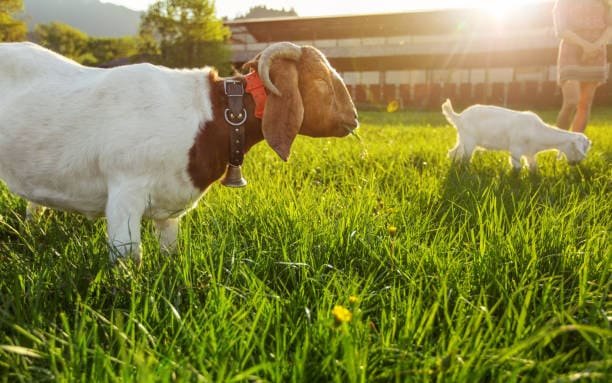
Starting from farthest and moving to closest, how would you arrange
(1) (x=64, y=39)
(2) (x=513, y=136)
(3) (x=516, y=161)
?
1. (1) (x=64, y=39)
2. (2) (x=513, y=136)
3. (3) (x=516, y=161)

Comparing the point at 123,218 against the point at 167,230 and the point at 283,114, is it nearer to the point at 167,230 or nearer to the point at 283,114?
the point at 167,230

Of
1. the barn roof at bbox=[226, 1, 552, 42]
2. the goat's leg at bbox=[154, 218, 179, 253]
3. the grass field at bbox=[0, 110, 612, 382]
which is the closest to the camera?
the grass field at bbox=[0, 110, 612, 382]

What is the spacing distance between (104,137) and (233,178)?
68 centimetres

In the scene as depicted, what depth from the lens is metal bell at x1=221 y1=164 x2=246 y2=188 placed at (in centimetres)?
272

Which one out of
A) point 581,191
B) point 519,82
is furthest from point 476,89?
point 581,191

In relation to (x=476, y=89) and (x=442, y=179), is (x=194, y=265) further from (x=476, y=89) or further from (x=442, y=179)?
(x=476, y=89)

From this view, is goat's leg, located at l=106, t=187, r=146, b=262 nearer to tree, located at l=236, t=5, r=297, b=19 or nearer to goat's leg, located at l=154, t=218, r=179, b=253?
goat's leg, located at l=154, t=218, r=179, b=253

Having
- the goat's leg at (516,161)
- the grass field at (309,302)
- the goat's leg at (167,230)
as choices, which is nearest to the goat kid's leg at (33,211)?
the grass field at (309,302)

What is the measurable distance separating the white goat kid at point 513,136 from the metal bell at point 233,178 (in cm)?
378

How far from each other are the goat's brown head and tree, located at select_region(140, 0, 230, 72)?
126 feet

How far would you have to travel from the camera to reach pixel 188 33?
137 ft

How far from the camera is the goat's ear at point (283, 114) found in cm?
254

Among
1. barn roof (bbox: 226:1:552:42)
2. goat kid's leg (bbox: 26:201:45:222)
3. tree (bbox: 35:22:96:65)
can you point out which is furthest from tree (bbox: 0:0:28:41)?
goat kid's leg (bbox: 26:201:45:222)

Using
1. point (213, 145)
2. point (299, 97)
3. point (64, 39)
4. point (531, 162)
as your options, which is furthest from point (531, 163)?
point (64, 39)
